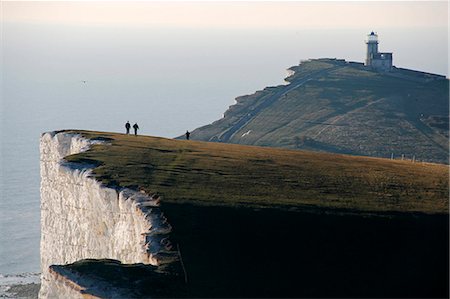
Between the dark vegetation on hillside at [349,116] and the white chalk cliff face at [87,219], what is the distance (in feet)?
186

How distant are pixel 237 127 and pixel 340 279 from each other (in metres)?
94.5

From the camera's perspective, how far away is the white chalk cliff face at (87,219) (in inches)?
1559

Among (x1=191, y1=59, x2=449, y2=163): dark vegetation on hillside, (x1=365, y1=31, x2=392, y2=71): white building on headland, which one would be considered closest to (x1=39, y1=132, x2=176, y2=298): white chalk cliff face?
(x1=191, y1=59, x2=449, y2=163): dark vegetation on hillside

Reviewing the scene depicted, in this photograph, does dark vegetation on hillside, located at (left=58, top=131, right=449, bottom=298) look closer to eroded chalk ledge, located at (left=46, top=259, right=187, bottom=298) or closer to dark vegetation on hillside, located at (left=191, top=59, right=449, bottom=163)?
eroded chalk ledge, located at (left=46, top=259, right=187, bottom=298)

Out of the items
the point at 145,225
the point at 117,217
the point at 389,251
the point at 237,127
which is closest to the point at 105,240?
A: the point at 117,217

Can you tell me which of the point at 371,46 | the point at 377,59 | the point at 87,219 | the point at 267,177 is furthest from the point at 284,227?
the point at 377,59

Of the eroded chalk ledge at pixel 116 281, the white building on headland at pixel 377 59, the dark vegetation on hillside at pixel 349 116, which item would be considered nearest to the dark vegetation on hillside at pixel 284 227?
the eroded chalk ledge at pixel 116 281

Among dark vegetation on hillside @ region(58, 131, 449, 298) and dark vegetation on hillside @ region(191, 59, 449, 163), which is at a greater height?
dark vegetation on hillside @ region(191, 59, 449, 163)

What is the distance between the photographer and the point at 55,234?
A: 57125 millimetres

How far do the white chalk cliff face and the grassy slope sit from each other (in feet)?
3.04

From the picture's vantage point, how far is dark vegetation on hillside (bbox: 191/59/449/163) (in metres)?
117

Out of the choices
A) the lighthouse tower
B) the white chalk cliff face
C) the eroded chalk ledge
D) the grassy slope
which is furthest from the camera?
the lighthouse tower

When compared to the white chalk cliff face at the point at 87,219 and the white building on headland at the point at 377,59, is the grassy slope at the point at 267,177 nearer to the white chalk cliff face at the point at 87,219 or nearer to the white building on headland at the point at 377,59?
the white chalk cliff face at the point at 87,219

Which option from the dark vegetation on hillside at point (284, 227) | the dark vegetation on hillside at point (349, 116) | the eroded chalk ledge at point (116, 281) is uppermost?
the dark vegetation on hillside at point (349, 116)
